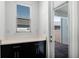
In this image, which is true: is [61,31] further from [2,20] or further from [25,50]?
[2,20]

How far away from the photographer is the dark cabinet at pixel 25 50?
181cm

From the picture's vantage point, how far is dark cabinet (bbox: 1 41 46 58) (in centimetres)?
181

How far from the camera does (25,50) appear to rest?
2064 millimetres

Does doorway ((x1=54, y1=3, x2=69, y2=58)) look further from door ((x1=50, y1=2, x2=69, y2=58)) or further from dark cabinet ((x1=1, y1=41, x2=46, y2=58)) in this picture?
dark cabinet ((x1=1, y1=41, x2=46, y2=58))

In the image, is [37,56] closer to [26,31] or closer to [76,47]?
[26,31]

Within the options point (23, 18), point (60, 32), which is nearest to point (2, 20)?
point (23, 18)

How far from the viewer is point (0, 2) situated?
193 cm

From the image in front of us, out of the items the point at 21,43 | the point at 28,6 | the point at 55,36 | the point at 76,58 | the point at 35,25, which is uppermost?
the point at 28,6

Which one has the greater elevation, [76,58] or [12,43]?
[12,43]

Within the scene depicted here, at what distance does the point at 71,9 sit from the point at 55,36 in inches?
28.6

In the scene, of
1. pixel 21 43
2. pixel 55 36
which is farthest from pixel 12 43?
pixel 55 36

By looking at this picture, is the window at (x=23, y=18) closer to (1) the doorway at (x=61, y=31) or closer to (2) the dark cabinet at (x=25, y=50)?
(2) the dark cabinet at (x=25, y=50)

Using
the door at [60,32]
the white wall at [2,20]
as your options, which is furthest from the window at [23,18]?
the door at [60,32]

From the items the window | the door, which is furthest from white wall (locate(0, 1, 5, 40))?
the door
